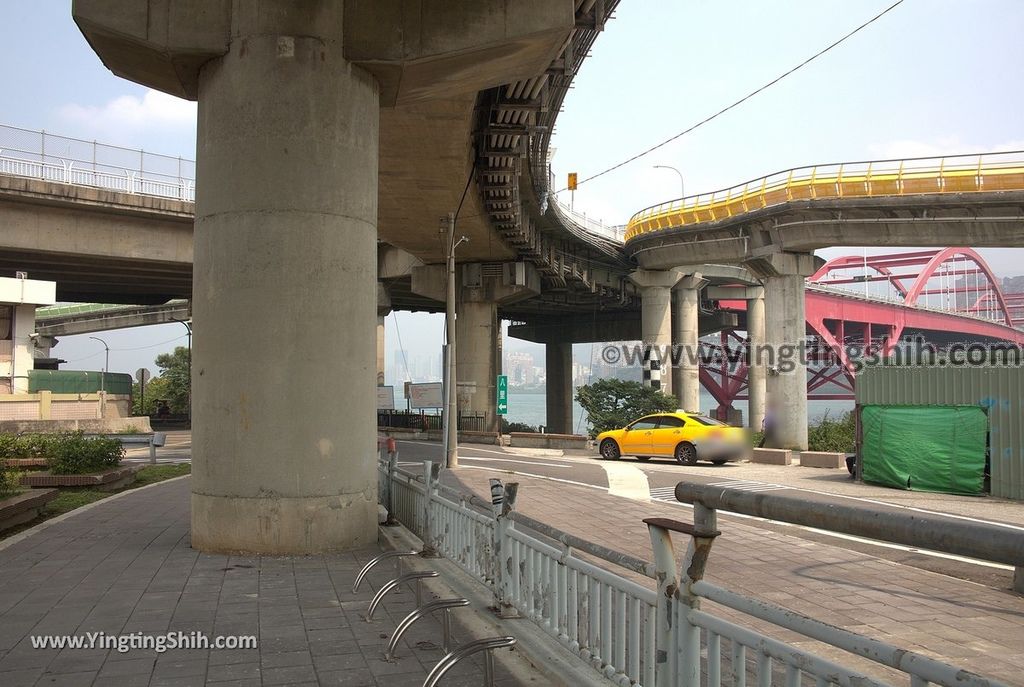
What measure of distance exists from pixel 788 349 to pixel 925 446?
43.2ft

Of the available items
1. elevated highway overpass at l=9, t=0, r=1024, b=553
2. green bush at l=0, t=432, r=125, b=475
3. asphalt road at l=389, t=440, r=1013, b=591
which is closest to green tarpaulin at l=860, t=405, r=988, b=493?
asphalt road at l=389, t=440, r=1013, b=591

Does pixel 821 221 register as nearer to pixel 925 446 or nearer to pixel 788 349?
pixel 788 349

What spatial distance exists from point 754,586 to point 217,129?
835 centimetres

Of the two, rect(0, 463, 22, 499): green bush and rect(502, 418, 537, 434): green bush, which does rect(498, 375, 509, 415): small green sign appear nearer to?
rect(502, 418, 537, 434): green bush

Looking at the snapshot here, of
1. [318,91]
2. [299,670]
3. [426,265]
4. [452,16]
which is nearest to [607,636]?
[299,670]

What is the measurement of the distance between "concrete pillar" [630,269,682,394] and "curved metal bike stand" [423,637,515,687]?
3987 centimetres

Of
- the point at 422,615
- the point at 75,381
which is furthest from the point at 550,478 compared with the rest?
the point at 75,381

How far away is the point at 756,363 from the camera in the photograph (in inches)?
1945

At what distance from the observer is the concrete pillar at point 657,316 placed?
1759 inches

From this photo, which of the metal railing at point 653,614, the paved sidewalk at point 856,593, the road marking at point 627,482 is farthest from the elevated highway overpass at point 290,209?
the road marking at point 627,482

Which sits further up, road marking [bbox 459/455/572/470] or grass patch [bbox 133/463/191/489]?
grass patch [bbox 133/463/191/489]

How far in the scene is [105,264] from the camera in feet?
129

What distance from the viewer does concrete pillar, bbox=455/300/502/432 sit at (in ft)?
134

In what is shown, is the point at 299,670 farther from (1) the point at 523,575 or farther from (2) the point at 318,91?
(2) the point at 318,91
